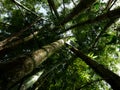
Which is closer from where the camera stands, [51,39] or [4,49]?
[4,49]

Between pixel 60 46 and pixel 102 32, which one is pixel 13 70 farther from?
pixel 102 32

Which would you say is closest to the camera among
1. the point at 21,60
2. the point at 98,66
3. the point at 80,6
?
the point at 21,60

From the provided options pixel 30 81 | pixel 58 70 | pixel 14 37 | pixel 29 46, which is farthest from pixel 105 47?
pixel 30 81

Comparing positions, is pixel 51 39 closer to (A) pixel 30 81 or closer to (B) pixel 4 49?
(B) pixel 4 49

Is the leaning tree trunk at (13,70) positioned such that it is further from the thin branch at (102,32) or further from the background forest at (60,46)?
the thin branch at (102,32)

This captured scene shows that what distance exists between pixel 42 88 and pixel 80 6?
10.7 ft

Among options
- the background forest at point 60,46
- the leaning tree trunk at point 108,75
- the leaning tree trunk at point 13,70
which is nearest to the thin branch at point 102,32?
the background forest at point 60,46

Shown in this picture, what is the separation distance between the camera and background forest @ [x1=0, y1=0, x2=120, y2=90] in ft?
12.9

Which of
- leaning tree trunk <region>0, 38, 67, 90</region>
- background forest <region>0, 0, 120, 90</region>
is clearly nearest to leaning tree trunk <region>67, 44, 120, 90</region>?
background forest <region>0, 0, 120, 90</region>

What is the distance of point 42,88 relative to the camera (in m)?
7.21

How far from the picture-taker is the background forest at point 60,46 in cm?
394

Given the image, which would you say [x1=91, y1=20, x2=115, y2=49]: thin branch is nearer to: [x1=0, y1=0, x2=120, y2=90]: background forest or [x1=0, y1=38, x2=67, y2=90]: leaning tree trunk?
[x1=0, y1=0, x2=120, y2=90]: background forest

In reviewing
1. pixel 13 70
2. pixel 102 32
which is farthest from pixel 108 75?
pixel 102 32

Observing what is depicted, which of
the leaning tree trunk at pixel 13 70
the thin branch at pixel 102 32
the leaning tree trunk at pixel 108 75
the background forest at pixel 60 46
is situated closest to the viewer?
the leaning tree trunk at pixel 13 70
